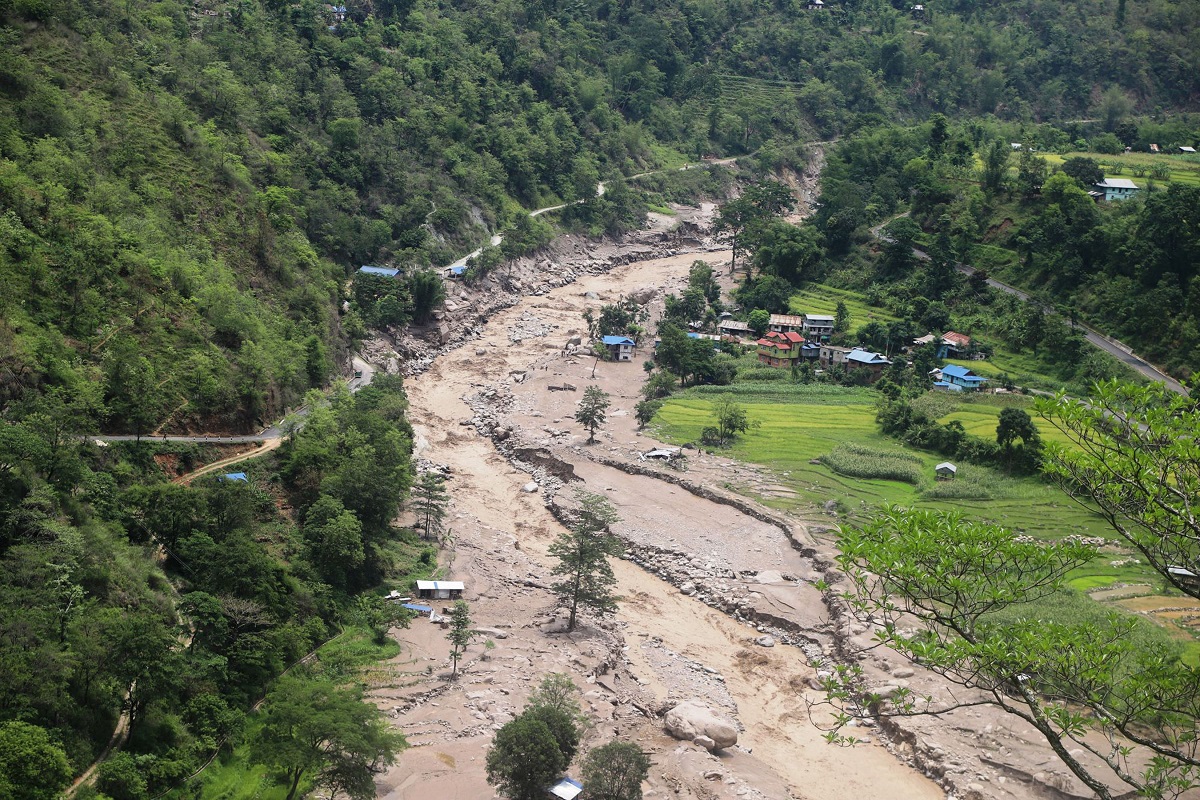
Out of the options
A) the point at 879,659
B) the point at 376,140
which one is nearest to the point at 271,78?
the point at 376,140

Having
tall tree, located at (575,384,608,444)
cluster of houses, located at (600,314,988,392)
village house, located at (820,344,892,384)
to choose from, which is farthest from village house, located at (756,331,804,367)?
tall tree, located at (575,384,608,444)

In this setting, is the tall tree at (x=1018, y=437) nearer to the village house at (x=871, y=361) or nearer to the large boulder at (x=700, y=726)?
the village house at (x=871, y=361)

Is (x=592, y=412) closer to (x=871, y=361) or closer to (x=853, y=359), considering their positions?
(x=853, y=359)

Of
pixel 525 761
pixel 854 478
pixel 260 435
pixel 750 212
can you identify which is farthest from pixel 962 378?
pixel 525 761

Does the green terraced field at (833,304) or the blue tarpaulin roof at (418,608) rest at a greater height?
the green terraced field at (833,304)

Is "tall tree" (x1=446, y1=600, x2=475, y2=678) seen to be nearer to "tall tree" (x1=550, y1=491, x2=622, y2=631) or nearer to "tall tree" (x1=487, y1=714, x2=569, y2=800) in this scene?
"tall tree" (x1=550, y1=491, x2=622, y2=631)

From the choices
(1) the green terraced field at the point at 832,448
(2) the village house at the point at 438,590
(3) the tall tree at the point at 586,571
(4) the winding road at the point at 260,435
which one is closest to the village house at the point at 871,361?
(1) the green terraced field at the point at 832,448
